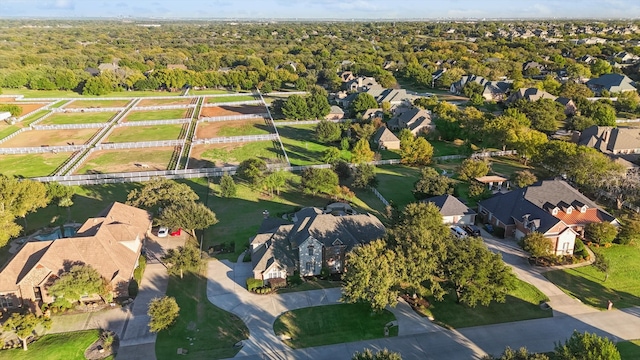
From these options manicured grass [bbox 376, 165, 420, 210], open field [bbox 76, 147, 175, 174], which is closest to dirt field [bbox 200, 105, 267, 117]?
open field [bbox 76, 147, 175, 174]

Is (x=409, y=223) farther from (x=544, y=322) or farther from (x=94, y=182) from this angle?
(x=94, y=182)

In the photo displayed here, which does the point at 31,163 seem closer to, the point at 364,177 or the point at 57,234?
the point at 57,234

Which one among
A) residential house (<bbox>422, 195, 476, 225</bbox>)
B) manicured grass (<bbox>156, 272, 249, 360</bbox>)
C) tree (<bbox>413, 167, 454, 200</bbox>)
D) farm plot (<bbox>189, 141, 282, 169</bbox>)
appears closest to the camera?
manicured grass (<bbox>156, 272, 249, 360</bbox>)

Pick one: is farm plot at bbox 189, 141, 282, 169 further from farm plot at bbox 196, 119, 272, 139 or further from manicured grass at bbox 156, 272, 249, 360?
manicured grass at bbox 156, 272, 249, 360

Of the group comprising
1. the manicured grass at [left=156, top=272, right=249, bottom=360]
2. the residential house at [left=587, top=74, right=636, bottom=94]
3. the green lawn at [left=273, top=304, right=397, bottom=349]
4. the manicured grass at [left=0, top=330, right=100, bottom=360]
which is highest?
the residential house at [left=587, top=74, right=636, bottom=94]

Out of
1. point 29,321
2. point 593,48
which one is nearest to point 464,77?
point 593,48

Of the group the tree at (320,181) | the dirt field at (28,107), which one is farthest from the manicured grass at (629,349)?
the dirt field at (28,107)

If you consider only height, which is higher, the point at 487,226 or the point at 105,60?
the point at 105,60
